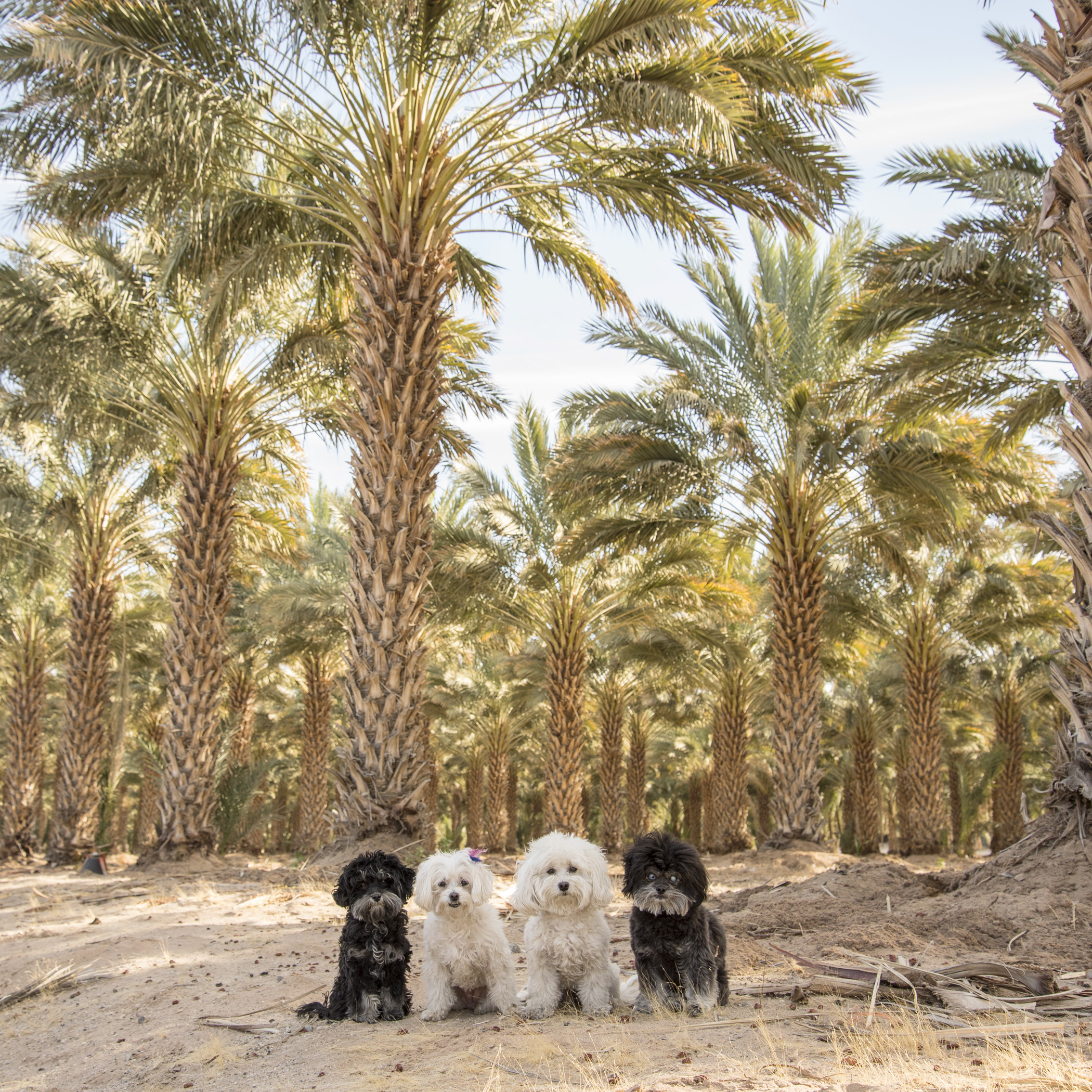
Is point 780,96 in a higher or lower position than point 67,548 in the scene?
higher

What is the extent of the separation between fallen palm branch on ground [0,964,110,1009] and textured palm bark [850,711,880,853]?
2373cm

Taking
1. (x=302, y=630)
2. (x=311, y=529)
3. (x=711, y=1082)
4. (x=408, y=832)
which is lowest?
(x=711, y=1082)

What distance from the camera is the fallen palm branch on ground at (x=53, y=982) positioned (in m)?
5.77

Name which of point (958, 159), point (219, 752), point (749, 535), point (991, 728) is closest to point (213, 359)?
point (219, 752)

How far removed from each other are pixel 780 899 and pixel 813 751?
22.7 ft

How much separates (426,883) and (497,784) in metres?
24.4

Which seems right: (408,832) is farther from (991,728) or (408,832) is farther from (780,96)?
(991,728)

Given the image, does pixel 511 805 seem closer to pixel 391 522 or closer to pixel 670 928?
pixel 391 522

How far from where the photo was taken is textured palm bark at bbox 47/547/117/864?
14867 millimetres

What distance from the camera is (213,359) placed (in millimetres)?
13008

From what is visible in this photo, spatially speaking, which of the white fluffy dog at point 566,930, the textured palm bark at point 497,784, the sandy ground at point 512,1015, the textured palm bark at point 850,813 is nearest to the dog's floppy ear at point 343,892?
the sandy ground at point 512,1015

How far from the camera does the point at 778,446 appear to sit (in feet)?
46.5

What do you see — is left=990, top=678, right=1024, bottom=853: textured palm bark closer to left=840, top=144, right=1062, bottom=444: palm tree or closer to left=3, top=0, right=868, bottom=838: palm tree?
left=840, top=144, right=1062, bottom=444: palm tree

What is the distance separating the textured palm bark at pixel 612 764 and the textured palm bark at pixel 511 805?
6.24 m
